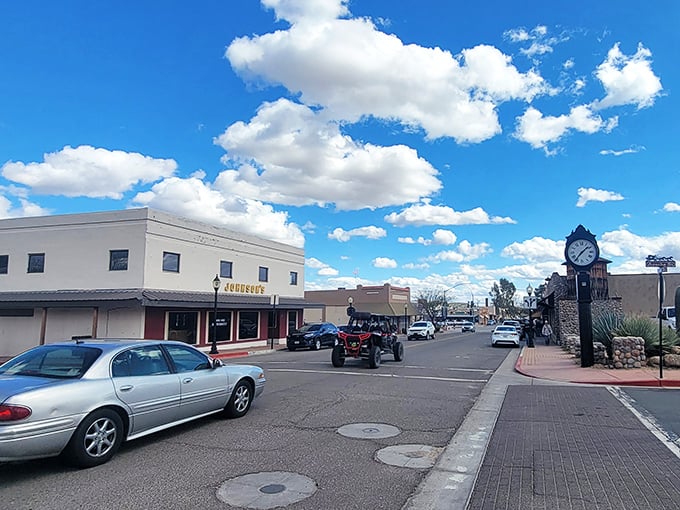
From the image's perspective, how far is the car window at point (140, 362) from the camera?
22.0ft

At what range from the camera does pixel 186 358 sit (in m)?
7.96

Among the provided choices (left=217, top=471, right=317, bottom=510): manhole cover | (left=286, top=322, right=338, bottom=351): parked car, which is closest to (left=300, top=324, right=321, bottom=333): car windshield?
(left=286, top=322, right=338, bottom=351): parked car

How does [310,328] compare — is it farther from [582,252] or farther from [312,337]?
[582,252]

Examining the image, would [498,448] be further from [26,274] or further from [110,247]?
[26,274]

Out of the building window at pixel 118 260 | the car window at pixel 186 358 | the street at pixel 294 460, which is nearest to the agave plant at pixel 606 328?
the street at pixel 294 460

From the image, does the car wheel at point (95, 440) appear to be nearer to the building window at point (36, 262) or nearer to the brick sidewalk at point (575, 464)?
the brick sidewalk at point (575, 464)

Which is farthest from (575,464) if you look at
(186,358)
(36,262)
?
(36,262)

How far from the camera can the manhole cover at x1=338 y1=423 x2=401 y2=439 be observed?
25.2 feet

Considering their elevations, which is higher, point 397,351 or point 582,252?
point 582,252

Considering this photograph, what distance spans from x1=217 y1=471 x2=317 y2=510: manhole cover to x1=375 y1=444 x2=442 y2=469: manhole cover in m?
1.24

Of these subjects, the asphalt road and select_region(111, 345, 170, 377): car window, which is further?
select_region(111, 345, 170, 377): car window

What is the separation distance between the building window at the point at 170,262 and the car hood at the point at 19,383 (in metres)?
19.8

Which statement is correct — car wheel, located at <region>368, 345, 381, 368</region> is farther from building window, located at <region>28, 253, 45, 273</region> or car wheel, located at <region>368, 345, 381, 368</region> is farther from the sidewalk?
building window, located at <region>28, 253, 45, 273</region>

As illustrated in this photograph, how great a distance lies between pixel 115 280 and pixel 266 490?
2178 centimetres
